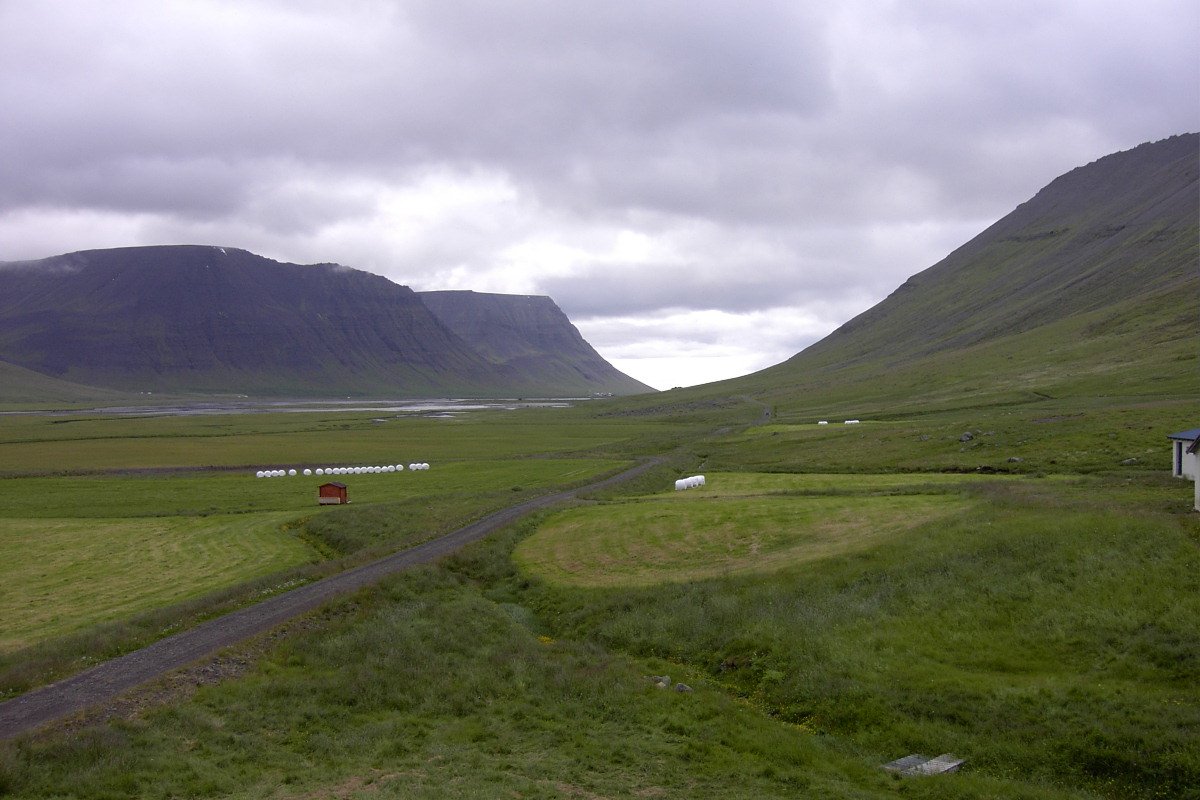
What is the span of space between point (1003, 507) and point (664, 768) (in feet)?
85.1

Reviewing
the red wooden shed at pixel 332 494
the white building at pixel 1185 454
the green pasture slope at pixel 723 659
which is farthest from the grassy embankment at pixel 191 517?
the white building at pixel 1185 454

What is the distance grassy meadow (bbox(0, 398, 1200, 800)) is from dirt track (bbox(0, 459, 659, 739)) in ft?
4.45

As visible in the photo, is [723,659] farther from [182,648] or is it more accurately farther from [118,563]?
[118,563]

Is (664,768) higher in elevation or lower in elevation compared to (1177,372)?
lower

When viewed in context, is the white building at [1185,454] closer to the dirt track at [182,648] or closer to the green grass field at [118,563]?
the dirt track at [182,648]

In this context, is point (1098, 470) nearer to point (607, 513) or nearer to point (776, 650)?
point (607, 513)

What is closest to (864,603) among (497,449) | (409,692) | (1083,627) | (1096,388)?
(1083,627)

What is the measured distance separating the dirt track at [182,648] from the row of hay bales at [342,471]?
5317 centimetres

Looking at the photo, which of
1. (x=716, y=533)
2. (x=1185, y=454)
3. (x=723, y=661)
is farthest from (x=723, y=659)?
(x=1185, y=454)

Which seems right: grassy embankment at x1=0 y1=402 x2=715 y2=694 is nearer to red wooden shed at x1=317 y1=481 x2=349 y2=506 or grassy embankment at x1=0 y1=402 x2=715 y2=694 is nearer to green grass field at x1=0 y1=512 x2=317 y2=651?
green grass field at x1=0 y1=512 x2=317 y2=651

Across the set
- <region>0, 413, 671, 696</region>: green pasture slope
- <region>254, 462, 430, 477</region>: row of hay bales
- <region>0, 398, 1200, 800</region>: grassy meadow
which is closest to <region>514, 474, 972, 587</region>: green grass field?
<region>0, 398, 1200, 800</region>: grassy meadow

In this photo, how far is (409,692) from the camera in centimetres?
2614

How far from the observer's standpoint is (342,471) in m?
100

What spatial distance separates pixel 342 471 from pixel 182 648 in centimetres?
7290
